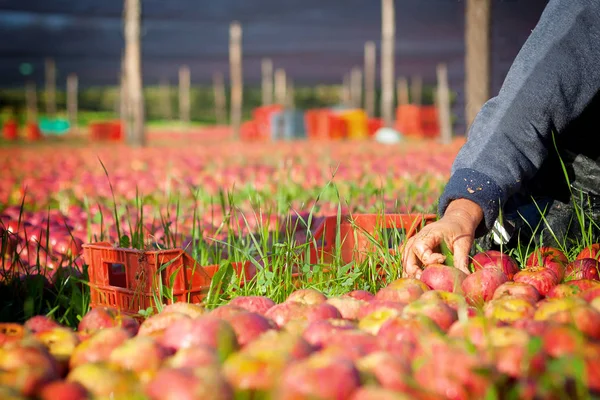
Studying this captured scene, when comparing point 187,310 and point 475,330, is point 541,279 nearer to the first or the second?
point 475,330

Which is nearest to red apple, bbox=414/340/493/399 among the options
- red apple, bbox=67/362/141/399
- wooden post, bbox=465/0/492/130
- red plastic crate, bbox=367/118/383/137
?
red apple, bbox=67/362/141/399

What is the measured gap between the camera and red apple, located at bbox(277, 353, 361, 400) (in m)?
1.08

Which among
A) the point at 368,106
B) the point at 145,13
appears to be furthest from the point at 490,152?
the point at 368,106

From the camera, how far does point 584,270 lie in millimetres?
2109

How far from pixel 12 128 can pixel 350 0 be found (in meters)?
10.9

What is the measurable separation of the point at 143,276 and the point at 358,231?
2.66ft

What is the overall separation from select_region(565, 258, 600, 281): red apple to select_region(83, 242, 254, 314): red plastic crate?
37.3 inches

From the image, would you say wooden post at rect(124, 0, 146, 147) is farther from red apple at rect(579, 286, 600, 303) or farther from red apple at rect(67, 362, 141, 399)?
red apple at rect(67, 362, 141, 399)

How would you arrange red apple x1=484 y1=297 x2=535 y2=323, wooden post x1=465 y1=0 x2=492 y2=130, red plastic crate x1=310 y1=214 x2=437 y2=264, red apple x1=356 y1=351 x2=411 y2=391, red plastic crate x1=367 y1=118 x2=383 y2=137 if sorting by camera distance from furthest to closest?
red plastic crate x1=367 y1=118 x2=383 y2=137 → wooden post x1=465 y1=0 x2=492 y2=130 → red plastic crate x1=310 y1=214 x2=437 y2=264 → red apple x1=484 y1=297 x2=535 y2=323 → red apple x1=356 y1=351 x2=411 y2=391

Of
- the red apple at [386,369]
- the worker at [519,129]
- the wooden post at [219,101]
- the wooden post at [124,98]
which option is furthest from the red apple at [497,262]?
the wooden post at [219,101]

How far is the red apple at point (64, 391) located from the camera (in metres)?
1.17

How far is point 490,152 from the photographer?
2.30 metres

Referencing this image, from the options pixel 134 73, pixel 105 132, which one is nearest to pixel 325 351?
pixel 134 73

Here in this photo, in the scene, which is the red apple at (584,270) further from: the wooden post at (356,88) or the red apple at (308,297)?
the wooden post at (356,88)
